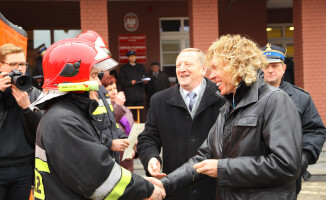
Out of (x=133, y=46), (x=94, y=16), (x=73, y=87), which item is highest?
(x=94, y=16)

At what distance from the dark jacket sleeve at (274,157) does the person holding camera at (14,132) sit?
6.61 ft

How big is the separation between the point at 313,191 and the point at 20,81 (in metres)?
5.21

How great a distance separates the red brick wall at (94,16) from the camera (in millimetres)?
8852

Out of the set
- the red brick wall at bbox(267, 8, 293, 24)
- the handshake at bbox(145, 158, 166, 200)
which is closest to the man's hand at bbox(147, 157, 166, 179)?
the handshake at bbox(145, 158, 166, 200)

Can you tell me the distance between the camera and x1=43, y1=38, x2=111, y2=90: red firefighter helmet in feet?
7.32

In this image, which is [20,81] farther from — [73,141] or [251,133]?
Result: [251,133]

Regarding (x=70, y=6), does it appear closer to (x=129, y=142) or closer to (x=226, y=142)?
(x=129, y=142)

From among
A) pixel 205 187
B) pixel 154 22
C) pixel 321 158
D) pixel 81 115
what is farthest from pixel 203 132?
pixel 154 22

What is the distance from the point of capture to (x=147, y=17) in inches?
484

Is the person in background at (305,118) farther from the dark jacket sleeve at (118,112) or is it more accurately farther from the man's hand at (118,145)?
the dark jacket sleeve at (118,112)

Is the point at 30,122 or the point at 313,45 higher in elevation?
the point at 313,45

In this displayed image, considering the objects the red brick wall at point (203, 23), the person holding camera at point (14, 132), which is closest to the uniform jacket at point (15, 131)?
the person holding camera at point (14, 132)

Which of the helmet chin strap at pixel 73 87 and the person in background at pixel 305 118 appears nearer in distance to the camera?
the helmet chin strap at pixel 73 87

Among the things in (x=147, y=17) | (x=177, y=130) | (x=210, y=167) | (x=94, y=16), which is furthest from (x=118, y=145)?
(x=147, y=17)
